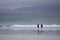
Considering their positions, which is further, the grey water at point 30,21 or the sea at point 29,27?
the grey water at point 30,21

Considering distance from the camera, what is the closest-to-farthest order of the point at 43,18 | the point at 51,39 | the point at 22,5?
the point at 51,39 → the point at 22,5 → the point at 43,18

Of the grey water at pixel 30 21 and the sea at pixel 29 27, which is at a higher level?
the grey water at pixel 30 21

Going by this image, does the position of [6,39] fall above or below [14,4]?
below

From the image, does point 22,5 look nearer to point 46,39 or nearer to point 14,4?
point 14,4

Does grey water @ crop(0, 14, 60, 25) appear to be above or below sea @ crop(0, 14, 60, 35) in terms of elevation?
above

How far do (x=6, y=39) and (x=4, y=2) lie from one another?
4.54 feet

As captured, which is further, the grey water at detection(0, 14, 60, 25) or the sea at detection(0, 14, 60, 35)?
the grey water at detection(0, 14, 60, 25)

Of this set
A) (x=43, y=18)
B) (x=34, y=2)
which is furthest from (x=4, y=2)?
(x=43, y=18)

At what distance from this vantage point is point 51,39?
2098 millimetres

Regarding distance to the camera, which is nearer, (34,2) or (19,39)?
(19,39)

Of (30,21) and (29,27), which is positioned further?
(30,21)

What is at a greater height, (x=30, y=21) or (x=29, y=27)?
(x=30, y=21)

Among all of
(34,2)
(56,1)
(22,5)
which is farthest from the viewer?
(22,5)

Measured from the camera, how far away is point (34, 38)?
2.18m
